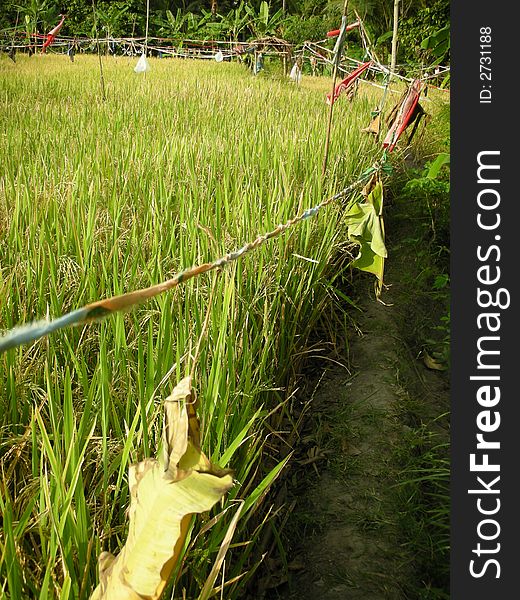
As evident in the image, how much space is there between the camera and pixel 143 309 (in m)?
1.45

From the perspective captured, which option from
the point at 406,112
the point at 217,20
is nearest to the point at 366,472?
the point at 406,112

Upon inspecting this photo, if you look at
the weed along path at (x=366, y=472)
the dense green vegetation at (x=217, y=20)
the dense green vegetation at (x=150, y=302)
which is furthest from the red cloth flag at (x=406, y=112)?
the dense green vegetation at (x=217, y=20)

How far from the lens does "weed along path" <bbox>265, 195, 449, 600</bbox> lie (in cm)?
124

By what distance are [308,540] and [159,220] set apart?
938 mm

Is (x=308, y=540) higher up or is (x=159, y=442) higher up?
(x=159, y=442)

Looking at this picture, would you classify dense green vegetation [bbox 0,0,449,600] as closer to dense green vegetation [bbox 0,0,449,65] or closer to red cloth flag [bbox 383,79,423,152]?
red cloth flag [bbox 383,79,423,152]

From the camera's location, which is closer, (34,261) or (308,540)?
(308,540)

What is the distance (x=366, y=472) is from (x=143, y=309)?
0.66 metres

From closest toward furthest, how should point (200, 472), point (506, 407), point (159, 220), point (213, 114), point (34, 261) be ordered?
1. point (200, 472)
2. point (506, 407)
3. point (34, 261)
4. point (159, 220)
5. point (213, 114)

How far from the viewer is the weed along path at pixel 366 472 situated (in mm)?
1241

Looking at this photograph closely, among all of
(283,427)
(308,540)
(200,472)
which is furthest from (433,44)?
(200,472)

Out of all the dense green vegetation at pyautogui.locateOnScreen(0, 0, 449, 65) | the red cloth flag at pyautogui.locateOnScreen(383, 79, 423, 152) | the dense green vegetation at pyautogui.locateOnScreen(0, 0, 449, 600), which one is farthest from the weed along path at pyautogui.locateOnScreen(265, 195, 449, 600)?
the dense green vegetation at pyautogui.locateOnScreen(0, 0, 449, 65)

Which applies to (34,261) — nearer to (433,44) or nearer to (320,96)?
(433,44)

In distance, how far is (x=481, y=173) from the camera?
48.6 inches
